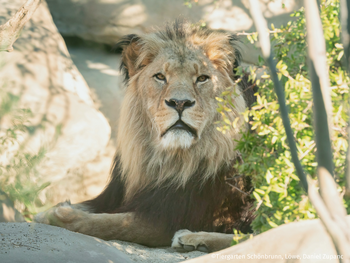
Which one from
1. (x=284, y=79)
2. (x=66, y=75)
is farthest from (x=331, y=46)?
(x=66, y=75)

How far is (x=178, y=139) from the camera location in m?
3.60

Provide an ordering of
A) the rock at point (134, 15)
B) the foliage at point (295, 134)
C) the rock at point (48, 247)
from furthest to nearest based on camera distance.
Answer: the rock at point (134, 15)
the rock at point (48, 247)
the foliage at point (295, 134)

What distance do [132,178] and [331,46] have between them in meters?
2.47

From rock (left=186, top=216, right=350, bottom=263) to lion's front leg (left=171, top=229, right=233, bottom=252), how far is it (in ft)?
5.19

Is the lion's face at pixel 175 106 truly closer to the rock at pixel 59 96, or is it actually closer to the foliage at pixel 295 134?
the foliage at pixel 295 134

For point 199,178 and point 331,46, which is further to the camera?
point 199,178

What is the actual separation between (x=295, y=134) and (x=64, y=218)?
2298 millimetres

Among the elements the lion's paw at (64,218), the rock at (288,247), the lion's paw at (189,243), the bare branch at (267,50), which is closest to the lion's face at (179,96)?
the lion's paw at (189,243)

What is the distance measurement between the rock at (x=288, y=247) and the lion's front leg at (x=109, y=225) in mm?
1905

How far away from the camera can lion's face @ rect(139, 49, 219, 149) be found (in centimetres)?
357

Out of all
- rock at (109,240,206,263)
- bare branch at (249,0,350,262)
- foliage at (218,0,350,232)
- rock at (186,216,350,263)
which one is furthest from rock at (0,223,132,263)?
bare branch at (249,0,350,262)

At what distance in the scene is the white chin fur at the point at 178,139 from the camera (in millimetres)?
3590

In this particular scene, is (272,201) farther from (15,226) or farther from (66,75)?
(66,75)

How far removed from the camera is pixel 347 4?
3.78 ft
